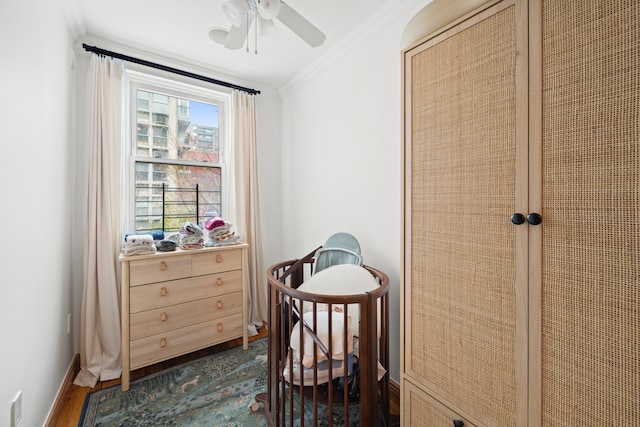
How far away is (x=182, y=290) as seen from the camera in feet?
7.25

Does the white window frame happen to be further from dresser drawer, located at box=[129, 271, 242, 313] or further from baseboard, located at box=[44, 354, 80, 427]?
baseboard, located at box=[44, 354, 80, 427]

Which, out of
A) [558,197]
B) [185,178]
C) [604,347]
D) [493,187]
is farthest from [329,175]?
[604,347]

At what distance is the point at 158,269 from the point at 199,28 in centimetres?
184

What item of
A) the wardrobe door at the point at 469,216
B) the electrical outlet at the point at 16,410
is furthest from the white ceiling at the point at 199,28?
the electrical outlet at the point at 16,410

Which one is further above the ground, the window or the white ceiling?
the white ceiling

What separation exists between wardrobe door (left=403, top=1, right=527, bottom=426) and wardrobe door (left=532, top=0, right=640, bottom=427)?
62 millimetres

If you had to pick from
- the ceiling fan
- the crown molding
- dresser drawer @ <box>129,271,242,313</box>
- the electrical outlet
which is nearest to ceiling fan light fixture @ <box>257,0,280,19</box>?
the ceiling fan

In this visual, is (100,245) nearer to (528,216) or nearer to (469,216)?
(469,216)

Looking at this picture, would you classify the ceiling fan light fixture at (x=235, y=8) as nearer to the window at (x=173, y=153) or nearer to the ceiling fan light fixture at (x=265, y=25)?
the ceiling fan light fixture at (x=265, y=25)

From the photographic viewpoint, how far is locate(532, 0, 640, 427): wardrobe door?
62 centimetres

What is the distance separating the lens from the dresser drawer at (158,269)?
201cm

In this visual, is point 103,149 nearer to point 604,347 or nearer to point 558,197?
point 558,197

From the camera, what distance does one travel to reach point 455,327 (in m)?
0.96

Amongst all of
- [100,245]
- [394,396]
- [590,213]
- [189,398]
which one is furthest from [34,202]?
[394,396]
